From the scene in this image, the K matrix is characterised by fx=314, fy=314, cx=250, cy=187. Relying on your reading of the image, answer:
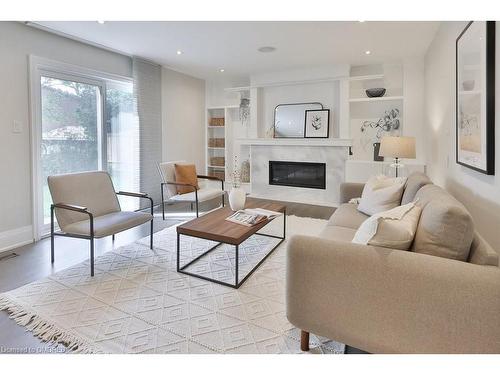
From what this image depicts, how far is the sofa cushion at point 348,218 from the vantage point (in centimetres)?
263

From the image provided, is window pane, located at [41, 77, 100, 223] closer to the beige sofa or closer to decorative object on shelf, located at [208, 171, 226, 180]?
decorative object on shelf, located at [208, 171, 226, 180]

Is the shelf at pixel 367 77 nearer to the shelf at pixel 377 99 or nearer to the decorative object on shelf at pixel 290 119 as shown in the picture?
the shelf at pixel 377 99

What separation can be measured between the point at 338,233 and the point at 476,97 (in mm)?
1293

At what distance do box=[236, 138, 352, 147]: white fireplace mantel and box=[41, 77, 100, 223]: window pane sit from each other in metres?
2.62

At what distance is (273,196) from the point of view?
590 cm

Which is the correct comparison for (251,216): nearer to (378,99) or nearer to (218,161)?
(378,99)

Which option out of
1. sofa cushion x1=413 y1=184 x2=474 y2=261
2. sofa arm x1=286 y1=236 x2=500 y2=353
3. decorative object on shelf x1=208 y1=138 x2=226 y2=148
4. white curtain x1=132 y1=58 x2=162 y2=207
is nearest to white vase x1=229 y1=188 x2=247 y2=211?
sofa arm x1=286 y1=236 x2=500 y2=353

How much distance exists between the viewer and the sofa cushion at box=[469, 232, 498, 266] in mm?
1309

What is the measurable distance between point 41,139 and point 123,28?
1.55 metres
